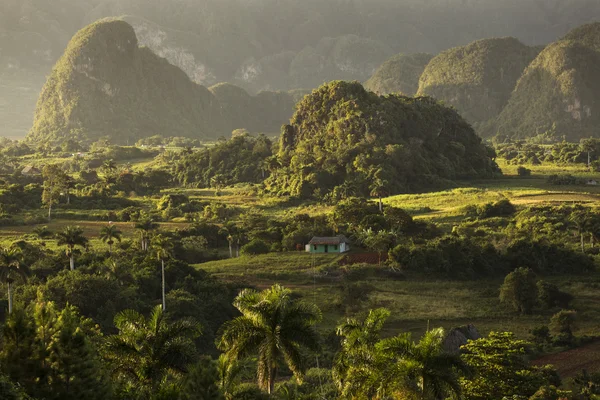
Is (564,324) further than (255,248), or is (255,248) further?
(255,248)

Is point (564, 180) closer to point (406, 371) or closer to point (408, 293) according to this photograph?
point (408, 293)

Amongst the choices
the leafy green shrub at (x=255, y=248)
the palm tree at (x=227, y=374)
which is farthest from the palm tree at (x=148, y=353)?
the leafy green shrub at (x=255, y=248)

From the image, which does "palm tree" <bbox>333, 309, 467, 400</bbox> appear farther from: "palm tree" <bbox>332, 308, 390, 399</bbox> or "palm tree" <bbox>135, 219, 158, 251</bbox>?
"palm tree" <bbox>135, 219, 158, 251</bbox>

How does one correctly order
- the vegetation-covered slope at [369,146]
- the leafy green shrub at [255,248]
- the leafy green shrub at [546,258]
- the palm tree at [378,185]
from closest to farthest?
the leafy green shrub at [546,258] < the leafy green shrub at [255,248] < the palm tree at [378,185] < the vegetation-covered slope at [369,146]

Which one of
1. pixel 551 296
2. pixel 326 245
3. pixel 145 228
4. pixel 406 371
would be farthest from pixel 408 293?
pixel 145 228

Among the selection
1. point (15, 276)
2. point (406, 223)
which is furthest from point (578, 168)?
point (15, 276)

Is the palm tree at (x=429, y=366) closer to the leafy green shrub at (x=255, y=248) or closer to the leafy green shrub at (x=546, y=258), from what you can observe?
the leafy green shrub at (x=546, y=258)

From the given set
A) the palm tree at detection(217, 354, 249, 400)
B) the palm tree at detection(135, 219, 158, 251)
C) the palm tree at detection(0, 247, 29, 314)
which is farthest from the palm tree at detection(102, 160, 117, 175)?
the palm tree at detection(217, 354, 249, 400)

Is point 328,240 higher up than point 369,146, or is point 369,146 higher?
point 369,146
